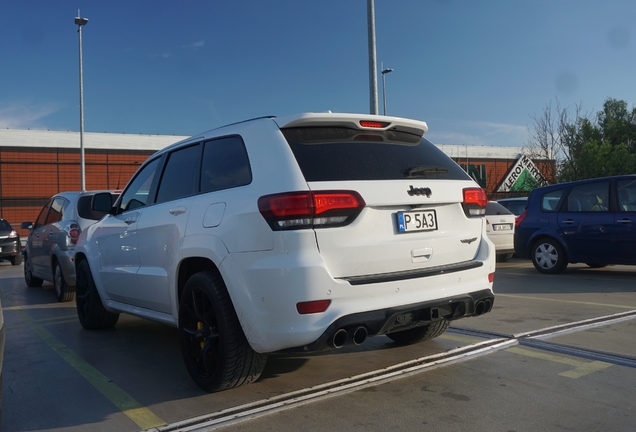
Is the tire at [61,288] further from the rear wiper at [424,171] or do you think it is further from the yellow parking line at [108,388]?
the rear wiper at [424,171]

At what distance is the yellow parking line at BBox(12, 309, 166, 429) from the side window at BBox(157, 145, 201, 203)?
1475 mm

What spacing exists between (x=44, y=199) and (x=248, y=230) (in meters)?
34.5

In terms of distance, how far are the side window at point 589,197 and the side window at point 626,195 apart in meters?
0.20

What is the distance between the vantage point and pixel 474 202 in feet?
14.8

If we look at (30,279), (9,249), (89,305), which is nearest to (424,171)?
(89,305)

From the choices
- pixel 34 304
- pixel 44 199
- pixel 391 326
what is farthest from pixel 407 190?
pixel 44 199

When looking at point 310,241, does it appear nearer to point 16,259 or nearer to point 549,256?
point 549,256

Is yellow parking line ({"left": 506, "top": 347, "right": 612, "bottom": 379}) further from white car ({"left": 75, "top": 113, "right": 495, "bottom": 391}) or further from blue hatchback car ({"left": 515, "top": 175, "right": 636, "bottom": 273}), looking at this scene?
blue hatchback car ({"left": 515, "top": 175, "right": 636, "bottom": 273})

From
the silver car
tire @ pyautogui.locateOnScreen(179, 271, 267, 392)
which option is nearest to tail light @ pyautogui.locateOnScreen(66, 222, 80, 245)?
the silver car

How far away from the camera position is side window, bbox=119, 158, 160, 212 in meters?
5.60

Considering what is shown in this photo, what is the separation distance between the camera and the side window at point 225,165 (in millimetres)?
4145

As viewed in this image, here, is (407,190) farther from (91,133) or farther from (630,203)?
(91,133)

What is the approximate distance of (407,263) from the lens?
400cm

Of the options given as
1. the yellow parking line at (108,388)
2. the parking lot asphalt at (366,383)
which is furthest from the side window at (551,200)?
the yellow parking line at (108,388)
